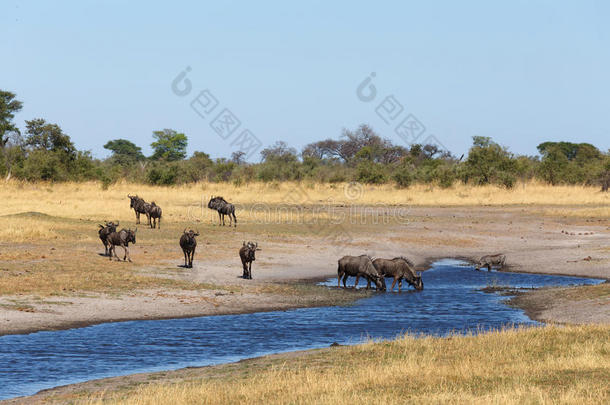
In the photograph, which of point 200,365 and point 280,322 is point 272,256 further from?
point 200,365

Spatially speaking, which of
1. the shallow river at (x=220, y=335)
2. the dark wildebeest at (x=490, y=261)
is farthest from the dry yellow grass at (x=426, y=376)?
the dark wildebeest at (x=490, y=261)

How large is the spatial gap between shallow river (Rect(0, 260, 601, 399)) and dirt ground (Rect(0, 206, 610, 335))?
0.86m

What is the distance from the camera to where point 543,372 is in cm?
1131

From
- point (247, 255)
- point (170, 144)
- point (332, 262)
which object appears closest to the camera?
point (247, 255)

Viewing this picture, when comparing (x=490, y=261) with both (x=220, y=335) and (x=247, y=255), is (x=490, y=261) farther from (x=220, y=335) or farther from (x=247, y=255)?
(x=220, y=335)

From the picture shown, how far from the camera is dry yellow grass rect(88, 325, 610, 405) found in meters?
9.80

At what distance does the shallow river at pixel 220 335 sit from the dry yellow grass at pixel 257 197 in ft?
69.7

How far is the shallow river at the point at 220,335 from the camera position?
1309cm

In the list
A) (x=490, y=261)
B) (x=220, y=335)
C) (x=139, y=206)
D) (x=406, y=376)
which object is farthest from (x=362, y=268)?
(x=139, y=206)

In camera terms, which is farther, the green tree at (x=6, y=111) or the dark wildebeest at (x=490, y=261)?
the green tree at (x=6, y=111)

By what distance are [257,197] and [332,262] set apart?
97.8 feet

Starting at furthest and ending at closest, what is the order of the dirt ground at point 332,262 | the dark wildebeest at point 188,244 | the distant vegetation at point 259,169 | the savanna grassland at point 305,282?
the distant vegetation at point 259,169
the dark wildebeest at point 188,244
the dirt ground at point 332,262
the savanna grassland at point 305,282

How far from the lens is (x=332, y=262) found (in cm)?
2839

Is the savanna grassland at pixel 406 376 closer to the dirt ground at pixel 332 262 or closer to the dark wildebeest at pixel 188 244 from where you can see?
the dirt ground at pixel 332 262
